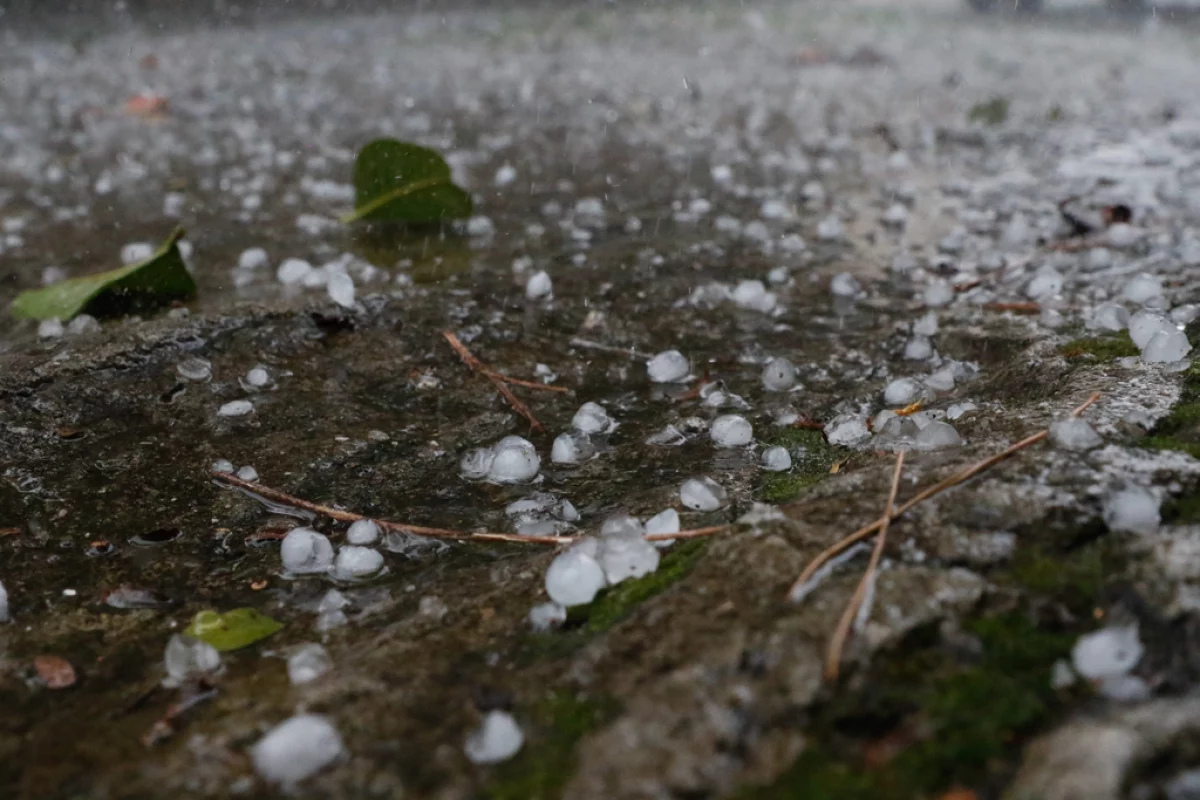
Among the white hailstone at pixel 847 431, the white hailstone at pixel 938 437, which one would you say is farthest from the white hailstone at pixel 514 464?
the white hailstone at pixel 938 437

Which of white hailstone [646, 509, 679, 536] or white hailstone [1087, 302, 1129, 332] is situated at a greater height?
white hailstone [1087, 302, 1129, 332]

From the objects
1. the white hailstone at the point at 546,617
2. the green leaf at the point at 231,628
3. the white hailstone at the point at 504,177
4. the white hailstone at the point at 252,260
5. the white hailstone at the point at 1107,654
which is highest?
the white hailstone at the point at 1107,654

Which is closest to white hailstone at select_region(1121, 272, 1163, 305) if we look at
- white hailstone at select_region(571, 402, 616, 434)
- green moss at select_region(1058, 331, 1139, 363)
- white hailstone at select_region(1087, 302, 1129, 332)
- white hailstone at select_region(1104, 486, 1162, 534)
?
white hailstone at select_region(1087, 302, 1129, 332)

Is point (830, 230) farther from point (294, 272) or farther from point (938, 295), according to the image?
point (294, 272)

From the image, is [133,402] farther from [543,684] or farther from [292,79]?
[292,79]

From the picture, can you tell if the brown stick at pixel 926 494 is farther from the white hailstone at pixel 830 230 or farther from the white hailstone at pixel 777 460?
the white hailstone at pixel 830 230

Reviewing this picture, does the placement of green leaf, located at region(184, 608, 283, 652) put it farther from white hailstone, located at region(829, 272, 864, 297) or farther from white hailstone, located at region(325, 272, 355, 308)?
white hailstone, located at region(829, 272, 864, 297)
